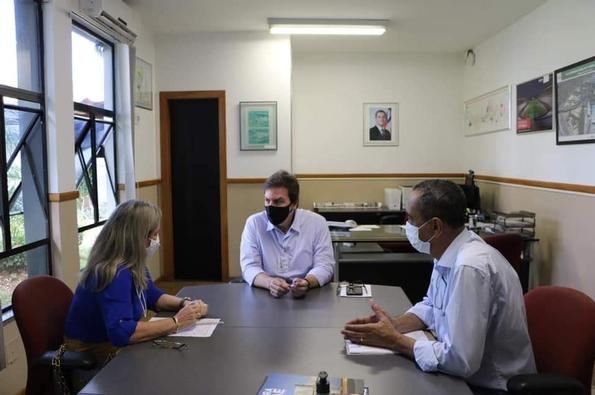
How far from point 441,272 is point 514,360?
37cm

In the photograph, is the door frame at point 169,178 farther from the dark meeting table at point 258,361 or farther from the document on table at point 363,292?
the dark meeting table at point 258,361

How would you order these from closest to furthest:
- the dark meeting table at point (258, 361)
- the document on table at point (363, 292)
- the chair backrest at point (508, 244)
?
1. the dark meeting table at point (258, 361)
2. the document on table at point (363, 292)
3. the chair backrest at point (508, 244)

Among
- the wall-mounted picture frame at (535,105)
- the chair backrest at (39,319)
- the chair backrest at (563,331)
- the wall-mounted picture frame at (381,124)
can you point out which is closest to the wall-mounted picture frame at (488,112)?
the wall-mounted picture frame at (535,105)

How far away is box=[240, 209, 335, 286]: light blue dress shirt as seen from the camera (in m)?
2.59

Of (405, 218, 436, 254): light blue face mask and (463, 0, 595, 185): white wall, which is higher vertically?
(463, 0, 595, 185): white wall

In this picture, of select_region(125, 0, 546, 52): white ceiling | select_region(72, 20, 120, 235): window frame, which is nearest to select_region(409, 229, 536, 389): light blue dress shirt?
select_region(72, 20, 120, 235): window frame

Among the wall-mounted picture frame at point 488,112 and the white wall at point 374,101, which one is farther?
the white wall at point 374,101

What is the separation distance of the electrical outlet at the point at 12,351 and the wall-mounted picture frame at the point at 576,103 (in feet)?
13.4

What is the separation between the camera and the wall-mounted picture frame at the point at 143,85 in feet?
15.5

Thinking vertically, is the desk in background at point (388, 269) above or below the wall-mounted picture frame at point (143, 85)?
below

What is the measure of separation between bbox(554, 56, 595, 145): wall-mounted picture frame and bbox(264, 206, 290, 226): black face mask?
2419 millimetres

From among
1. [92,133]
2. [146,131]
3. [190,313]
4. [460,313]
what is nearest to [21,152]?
[92,133]

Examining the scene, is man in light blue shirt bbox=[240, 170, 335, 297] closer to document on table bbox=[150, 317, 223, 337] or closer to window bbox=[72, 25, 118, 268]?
document on table bbox=[150, 317, 223, 337]

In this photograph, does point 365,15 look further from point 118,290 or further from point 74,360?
point 74,360
